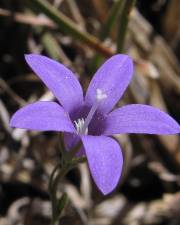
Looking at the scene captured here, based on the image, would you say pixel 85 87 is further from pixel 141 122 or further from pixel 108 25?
pixel 141 122

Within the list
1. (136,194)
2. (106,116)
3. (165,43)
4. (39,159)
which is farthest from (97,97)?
(165,43)

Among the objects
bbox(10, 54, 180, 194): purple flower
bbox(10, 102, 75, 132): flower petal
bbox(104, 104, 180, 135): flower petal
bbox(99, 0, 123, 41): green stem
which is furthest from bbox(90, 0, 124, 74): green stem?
bbox(10, 102, 75, 132): flower petal

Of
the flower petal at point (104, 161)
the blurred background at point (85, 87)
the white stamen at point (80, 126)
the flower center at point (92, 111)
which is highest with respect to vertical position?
the flower petal at point (104, 161)

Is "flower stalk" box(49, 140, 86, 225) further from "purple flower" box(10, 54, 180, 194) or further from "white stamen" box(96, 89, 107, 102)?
"white stamen" box(96, 89, 107, 102)

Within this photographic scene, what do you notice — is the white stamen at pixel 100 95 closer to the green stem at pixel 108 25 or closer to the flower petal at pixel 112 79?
the flower petal at pixel 112 79

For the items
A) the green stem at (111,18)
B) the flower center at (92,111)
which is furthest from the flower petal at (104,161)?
the green stem at (111,18)

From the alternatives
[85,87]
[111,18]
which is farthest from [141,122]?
[85,87]
